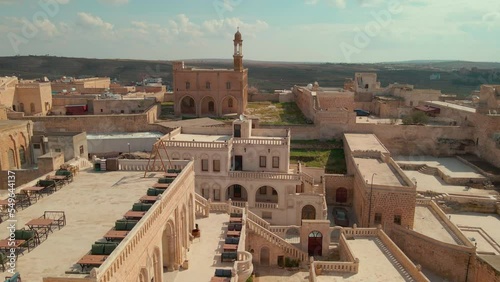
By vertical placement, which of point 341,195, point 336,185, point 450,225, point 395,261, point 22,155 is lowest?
point 395,261

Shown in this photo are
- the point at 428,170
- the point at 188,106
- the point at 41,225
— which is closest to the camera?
the point at 41,225

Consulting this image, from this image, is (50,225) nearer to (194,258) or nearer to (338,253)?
(194,258)

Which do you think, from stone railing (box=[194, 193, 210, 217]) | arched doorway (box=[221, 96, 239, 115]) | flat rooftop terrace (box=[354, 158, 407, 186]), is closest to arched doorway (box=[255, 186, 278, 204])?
stone railing (box=[194, 193, 210, 217])

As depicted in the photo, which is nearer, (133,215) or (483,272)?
(133,215)

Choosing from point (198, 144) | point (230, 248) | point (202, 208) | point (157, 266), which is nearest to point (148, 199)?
point (157, 266)

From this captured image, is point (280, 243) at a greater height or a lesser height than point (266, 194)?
lesser

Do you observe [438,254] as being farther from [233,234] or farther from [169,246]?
[169,246]

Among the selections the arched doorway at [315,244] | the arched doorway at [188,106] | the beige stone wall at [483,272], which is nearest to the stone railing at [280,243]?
the arched doorway at [315,244]

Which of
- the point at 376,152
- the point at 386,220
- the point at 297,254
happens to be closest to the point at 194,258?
the point at 297,254
